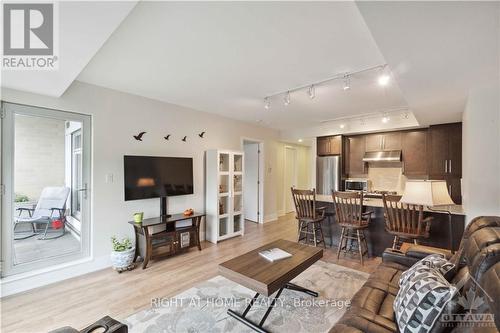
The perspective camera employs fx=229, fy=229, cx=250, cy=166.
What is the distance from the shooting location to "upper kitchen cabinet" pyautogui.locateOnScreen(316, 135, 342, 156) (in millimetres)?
5684

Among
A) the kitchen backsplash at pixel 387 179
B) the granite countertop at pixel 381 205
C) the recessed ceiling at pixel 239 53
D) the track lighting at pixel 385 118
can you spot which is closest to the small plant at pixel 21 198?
the recessed ceiling at pixel 239 53

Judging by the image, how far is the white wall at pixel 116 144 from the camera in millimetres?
2957

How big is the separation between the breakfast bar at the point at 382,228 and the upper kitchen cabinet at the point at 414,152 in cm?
161

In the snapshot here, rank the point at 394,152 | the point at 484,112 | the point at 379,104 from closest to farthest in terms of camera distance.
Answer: the point at 484,112, the point at 379,104, the point at 394,152

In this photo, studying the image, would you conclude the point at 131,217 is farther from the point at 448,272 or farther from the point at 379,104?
the point at 379,104

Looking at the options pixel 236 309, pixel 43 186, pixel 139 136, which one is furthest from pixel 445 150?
pixel 43 186

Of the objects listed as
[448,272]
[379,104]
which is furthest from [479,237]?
[379,104]

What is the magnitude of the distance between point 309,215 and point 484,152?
7.61 ft

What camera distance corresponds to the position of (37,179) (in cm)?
283

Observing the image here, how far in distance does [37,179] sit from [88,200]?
0.60 meters

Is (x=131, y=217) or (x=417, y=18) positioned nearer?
(x=417, y=18)

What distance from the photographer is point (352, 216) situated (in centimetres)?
351

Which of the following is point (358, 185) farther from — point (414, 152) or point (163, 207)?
point (163, 207)

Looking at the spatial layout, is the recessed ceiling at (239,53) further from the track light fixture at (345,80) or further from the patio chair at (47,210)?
the patio chair at (47,210)
